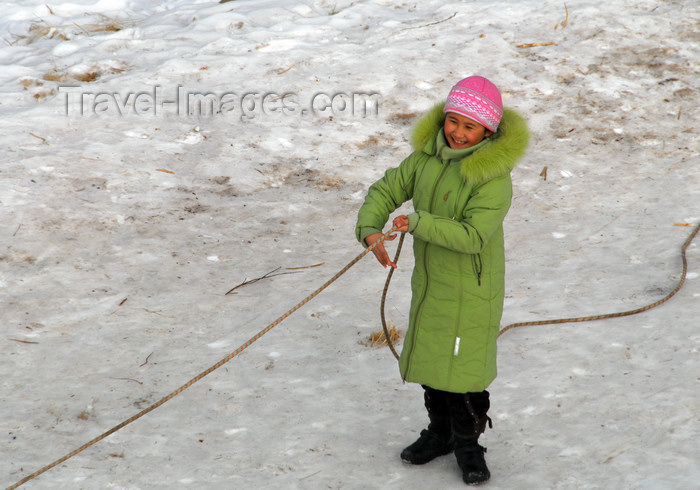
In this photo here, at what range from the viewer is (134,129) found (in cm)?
774

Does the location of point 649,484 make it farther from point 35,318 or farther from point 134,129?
point 134,129

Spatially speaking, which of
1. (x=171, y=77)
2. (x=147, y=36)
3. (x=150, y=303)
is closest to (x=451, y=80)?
(x=171, y=77)

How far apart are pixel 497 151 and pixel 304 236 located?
3.46 m

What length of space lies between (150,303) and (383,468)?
247 centimetres

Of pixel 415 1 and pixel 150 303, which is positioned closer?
pixel 150 303

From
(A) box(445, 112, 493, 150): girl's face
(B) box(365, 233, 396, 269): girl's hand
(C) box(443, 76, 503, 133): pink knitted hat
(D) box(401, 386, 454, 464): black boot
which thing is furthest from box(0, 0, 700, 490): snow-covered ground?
(C) box(443, 76, 503, 133): pink knitted hat

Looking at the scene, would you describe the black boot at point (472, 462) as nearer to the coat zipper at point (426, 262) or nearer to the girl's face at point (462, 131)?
the coat zipper at point (426, 262)

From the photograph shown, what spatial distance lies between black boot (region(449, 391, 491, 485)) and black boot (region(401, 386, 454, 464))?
0.42ft

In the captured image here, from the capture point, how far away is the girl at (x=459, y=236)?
309cm

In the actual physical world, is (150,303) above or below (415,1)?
below

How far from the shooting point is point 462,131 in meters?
3.18

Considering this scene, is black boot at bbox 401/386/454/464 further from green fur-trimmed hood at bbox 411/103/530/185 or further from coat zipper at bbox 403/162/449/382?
green fur-trimmed hood at bbox 411/103/530/185

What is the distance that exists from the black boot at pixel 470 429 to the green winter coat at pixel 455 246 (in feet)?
0.54

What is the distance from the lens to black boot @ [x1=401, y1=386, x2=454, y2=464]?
11.8ft
